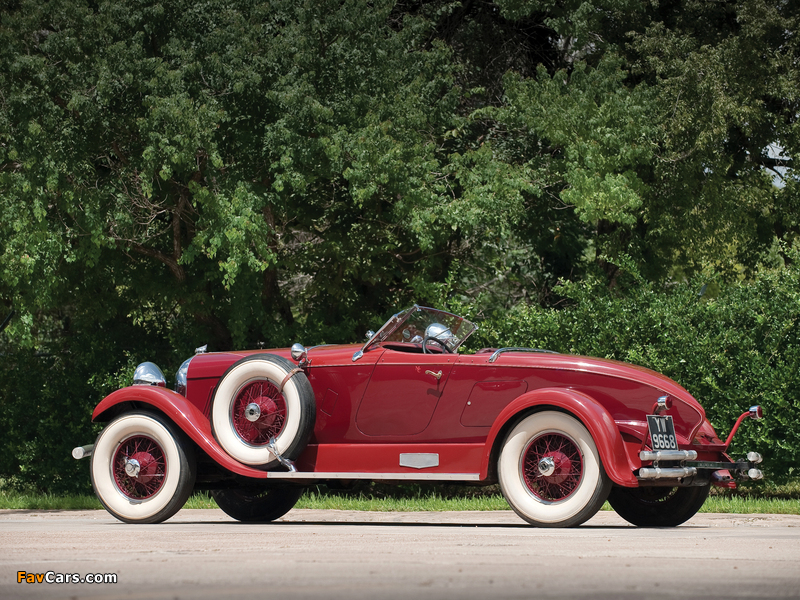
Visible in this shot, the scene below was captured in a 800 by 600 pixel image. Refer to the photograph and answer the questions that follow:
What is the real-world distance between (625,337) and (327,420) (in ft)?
17.6

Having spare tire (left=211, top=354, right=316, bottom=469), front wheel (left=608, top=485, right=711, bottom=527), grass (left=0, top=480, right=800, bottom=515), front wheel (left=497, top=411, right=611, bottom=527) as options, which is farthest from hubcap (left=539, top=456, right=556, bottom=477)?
grass (left=0, top=480, right=800, bottom=515)

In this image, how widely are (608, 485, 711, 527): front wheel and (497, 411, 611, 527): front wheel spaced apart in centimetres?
121

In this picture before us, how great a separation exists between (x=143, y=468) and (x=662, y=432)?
14.3 feet

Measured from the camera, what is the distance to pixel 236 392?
801 centimetres

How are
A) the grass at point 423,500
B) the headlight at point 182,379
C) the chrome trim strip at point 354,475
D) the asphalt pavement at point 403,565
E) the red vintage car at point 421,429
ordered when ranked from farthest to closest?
the grass at point 423,500 → the headlight at point 182,379 → the chrome trim strip at point 354,475 → the red vintage car at point 421,429 → the asphalt pavement at point 403,565

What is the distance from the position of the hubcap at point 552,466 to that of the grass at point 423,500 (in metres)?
3.89

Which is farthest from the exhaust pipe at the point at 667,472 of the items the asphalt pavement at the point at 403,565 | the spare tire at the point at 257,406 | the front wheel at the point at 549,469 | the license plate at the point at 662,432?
the spare tire at the point at 257,406

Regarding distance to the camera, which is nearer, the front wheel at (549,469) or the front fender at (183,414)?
the front wheel at (549,469)

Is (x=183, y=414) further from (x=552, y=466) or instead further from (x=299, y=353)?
(x=552, y=466)

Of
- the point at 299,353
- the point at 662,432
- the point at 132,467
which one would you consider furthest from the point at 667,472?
the point at 132,467

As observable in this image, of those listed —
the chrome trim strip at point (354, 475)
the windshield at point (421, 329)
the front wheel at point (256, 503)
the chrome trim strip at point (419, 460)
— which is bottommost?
the front wheel at point (256, 503)

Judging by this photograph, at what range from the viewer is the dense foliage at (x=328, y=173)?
12906 millimetres

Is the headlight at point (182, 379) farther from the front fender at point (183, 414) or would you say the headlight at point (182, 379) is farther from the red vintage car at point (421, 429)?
the front fender at point (183, 414)

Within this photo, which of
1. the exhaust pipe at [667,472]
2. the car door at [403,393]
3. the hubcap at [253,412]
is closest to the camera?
the exhaust pipe at [667,472]
